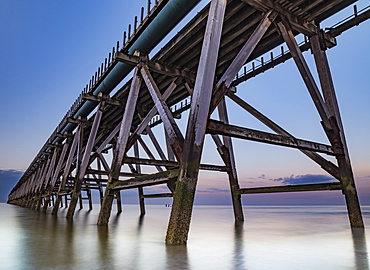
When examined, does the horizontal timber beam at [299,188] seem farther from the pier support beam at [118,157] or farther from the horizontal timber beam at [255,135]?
the pier support beam at [118,157]

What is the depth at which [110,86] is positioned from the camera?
947 cm

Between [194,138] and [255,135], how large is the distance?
1284mm

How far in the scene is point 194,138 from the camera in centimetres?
414

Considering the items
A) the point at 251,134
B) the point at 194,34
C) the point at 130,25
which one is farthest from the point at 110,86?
the point at 251,134

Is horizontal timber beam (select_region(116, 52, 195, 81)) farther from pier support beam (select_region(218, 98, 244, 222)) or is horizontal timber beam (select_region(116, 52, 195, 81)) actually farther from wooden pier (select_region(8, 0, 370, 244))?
pier support beam (select_region(218, 98, 244, 222))

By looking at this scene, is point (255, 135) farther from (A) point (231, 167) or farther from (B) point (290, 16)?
(A) point (231, 167)

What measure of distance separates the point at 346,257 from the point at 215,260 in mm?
1483

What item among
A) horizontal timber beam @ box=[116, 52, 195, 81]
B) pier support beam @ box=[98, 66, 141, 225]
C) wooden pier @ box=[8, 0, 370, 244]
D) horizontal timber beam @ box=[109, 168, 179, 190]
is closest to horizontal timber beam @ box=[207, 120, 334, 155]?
wooden pier @ box=[8, 0, 370, 244]

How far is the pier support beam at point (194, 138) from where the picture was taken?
3.89 m

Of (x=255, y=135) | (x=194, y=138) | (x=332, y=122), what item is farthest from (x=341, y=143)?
(x=194, y=138)

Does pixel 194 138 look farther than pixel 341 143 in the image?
No

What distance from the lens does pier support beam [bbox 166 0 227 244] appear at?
3.89 meters

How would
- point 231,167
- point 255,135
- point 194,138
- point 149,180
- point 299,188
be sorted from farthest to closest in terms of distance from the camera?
point 231,167, point 299,188, point 149,180, point 255,135, point 194,138

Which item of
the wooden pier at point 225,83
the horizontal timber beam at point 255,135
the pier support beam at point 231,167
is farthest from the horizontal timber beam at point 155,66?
the horizontal timber beam at point 255,135
